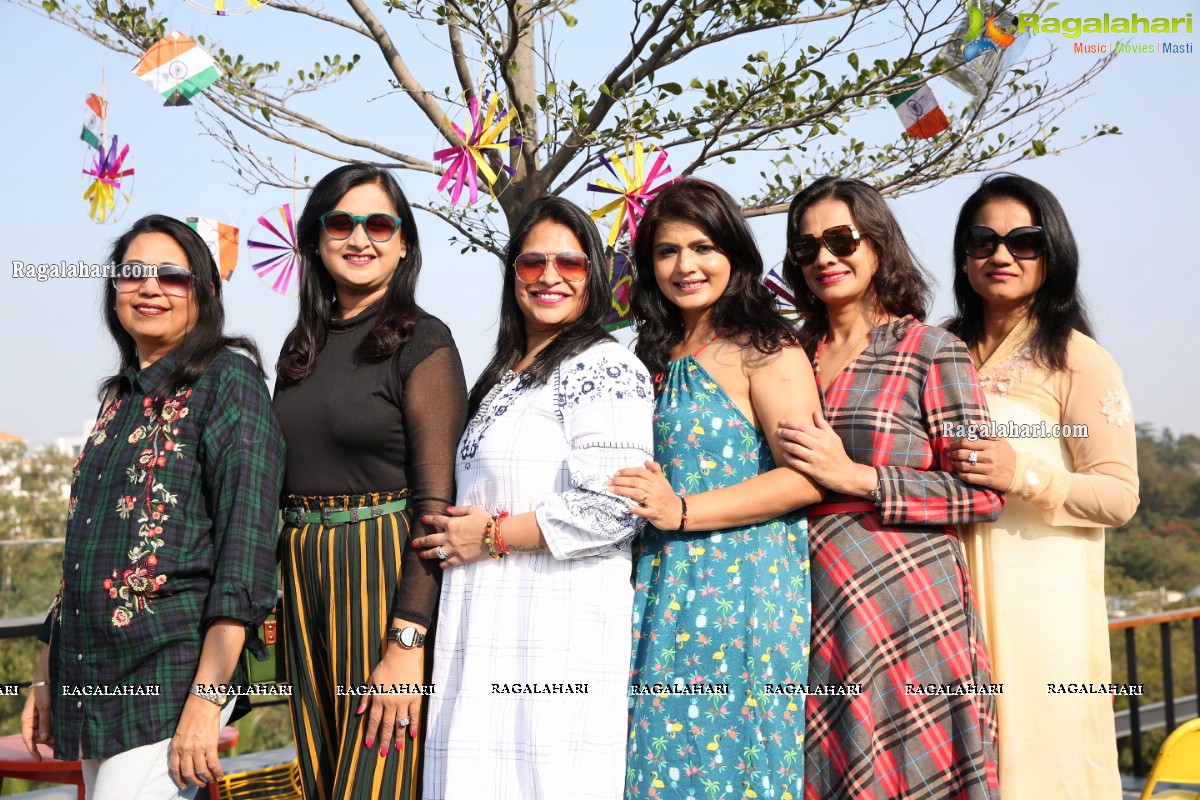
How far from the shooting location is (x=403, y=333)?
2502 millimetres

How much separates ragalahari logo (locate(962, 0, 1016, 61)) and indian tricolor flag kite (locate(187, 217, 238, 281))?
6.94ft

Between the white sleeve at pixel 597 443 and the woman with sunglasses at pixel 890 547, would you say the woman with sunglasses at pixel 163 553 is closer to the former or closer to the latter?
the white sleeve at pixel 597 443

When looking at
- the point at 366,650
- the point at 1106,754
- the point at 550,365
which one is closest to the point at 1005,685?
the point at 1106,754

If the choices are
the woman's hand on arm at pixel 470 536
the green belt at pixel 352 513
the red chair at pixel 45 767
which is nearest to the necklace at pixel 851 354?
→ the woman's hand on arm at pixel 470 536

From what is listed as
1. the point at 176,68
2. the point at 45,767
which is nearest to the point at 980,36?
the point at 176,68

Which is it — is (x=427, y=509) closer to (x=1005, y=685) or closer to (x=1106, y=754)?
(x=1005, y=685)

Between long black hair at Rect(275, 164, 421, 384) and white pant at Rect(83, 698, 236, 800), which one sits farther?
long black hair at Rect(275, 164, 421, 384)

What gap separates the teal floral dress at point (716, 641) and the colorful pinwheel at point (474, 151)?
0.96 metres

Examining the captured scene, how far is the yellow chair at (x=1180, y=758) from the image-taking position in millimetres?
2473

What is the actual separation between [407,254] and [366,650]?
37.5 inches

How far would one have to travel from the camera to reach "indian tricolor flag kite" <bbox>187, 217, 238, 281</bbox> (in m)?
2.93

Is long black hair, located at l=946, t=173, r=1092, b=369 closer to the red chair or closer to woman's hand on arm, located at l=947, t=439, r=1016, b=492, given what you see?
woman's hand on arm, located at l=947, t=439, r=1016, b=492

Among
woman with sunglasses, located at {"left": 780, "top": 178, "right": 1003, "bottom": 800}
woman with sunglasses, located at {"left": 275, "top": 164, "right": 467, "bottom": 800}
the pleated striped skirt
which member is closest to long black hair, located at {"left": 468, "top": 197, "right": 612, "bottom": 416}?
woman with sunglasses, located at {"left": 275, "top": 164, "right": 467, "bottom": 800}

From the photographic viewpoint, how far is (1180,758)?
251 cm
